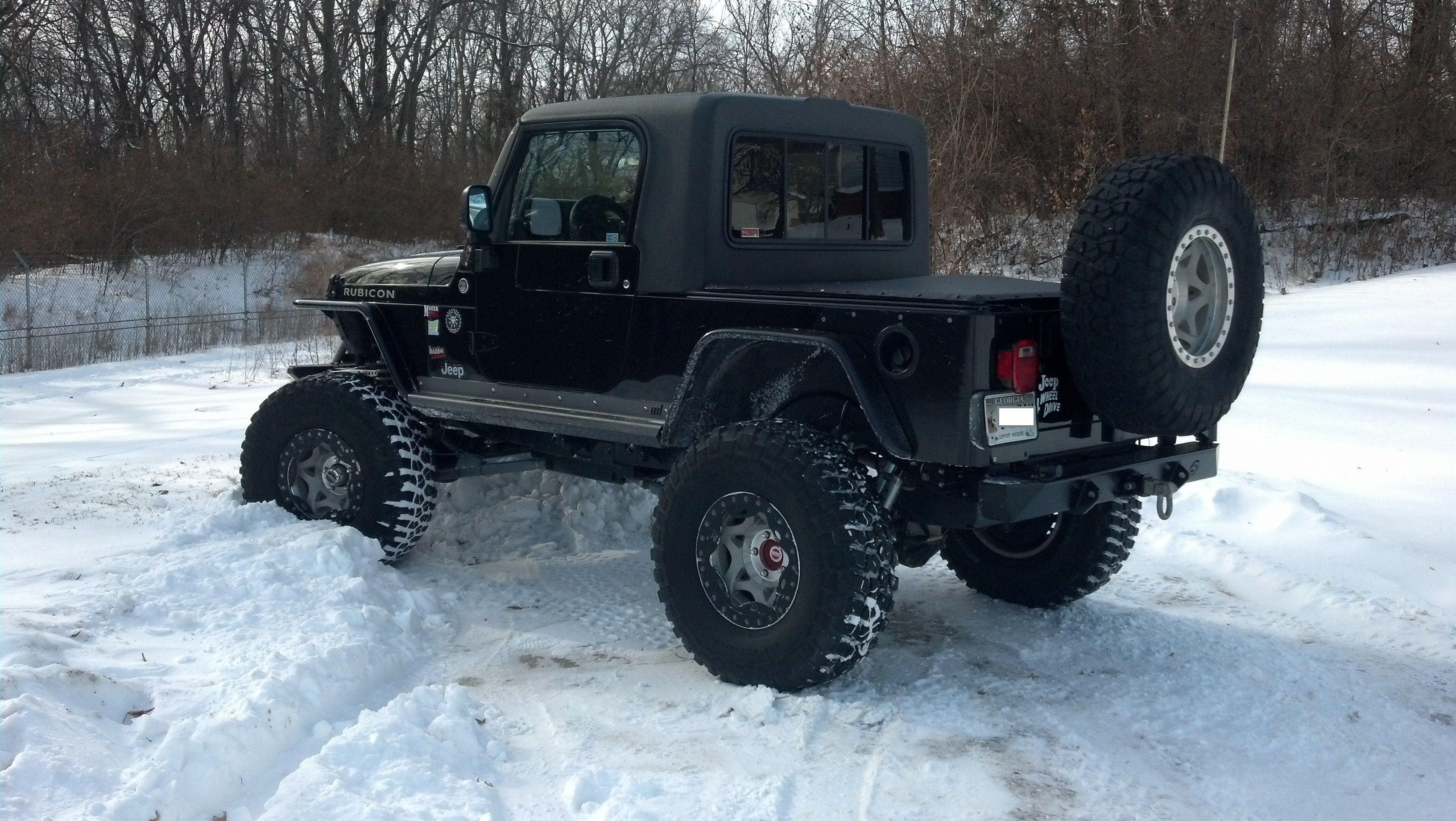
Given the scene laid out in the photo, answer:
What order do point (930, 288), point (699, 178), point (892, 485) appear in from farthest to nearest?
point (699, 178)
point (930, 288)
point (892, 485)

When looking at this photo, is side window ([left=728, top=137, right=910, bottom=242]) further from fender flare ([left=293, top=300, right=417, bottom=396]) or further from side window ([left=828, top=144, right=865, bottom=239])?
fender flare ([left=293, top=300, right=417, bottom=396])

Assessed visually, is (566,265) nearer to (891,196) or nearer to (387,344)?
(387,344)

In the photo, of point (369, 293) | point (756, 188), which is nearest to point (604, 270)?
point (756, 188)

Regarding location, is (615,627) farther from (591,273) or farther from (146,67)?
(146,67)

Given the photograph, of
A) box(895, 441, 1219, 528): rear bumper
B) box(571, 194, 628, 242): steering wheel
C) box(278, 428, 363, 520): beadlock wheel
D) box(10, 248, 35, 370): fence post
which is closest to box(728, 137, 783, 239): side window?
box(571, 194, 628, 242): steering wheel

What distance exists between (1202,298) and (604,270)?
2285 millimetres

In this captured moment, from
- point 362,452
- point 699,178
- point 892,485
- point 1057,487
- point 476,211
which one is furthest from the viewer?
point 362,452

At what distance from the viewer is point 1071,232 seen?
3.95 m

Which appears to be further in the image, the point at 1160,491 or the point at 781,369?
the point at 781,369

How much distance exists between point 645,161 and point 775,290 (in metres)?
0.92

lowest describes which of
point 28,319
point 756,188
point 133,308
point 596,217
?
point 28,319

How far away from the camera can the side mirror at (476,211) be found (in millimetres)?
5266

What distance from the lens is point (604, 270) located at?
16.1ft

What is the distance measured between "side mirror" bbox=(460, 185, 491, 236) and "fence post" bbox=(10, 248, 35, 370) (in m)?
13.4
